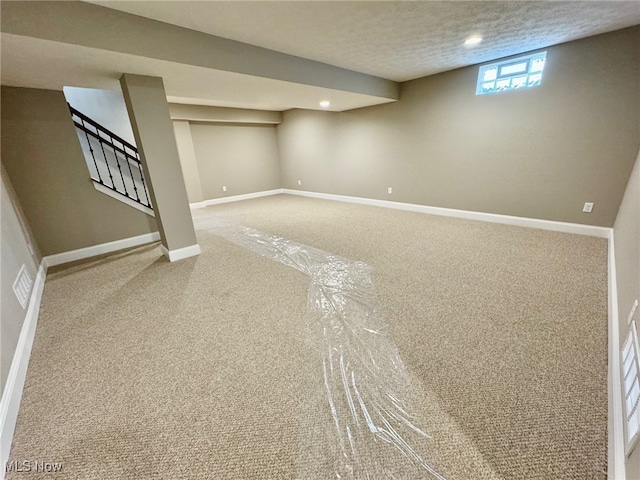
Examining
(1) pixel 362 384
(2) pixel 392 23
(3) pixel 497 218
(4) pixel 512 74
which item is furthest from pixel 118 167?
(3) pixel 497 218

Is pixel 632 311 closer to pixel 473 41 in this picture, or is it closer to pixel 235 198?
pixel 473 41

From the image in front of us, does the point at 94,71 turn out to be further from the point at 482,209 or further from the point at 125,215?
the point at 482,209

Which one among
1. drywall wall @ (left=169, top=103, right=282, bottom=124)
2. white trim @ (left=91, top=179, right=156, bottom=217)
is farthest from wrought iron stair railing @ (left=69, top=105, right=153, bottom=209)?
drywall wall @ (left=169, top=103, right=282, bottom=124)

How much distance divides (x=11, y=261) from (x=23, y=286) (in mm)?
215

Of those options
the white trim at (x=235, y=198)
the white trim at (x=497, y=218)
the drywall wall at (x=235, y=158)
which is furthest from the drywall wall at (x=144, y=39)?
the white trim at (x=235, y=198)

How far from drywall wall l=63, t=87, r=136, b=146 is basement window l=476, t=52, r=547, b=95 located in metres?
5.63

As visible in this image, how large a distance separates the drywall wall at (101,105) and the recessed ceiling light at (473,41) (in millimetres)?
5124

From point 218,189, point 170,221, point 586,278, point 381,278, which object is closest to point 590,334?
point 586,278

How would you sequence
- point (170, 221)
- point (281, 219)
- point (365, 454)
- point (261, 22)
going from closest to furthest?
point (365, 454) < point (261, 22) < point (170, 221) < point (281, 219)

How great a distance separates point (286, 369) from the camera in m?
1.38

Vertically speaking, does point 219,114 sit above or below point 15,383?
above

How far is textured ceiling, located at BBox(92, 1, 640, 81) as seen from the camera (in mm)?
1883

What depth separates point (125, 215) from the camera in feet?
11.4

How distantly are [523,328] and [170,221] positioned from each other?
3.42m
